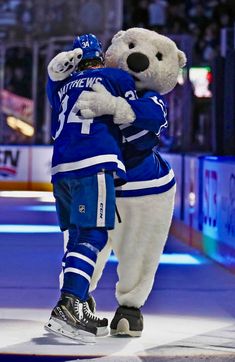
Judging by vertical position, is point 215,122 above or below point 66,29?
below

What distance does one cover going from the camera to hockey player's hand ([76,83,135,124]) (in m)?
6.57

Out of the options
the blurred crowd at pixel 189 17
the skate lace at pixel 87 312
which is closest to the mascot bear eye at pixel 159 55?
the skate lace at pixel 87 312

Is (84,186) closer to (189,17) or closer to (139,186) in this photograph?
(139,186)

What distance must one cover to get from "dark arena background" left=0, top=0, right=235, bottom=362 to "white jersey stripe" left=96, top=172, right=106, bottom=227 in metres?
0.62

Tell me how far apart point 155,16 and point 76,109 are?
20141 millimetres

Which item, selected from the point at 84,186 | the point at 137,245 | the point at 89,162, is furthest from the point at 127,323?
the point at 89,162

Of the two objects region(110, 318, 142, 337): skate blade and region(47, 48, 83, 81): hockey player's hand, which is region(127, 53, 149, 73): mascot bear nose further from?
region(110, 318, 142, 337): skate blade

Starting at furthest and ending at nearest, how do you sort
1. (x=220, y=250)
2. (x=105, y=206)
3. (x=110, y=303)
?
(x=220, y=250), (x=110, y=303), (x=105, y=206)

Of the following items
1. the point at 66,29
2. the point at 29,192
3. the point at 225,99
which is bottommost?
the point at 29,192

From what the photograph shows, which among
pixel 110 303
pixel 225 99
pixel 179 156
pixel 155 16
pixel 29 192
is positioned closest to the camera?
pixel 110 303

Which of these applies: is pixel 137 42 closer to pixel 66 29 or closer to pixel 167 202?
pixel 167 202

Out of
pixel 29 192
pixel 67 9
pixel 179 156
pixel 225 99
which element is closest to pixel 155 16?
pixel 67 9

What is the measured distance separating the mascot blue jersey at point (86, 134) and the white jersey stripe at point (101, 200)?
0.05 m

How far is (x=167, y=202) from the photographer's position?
22.7ft
